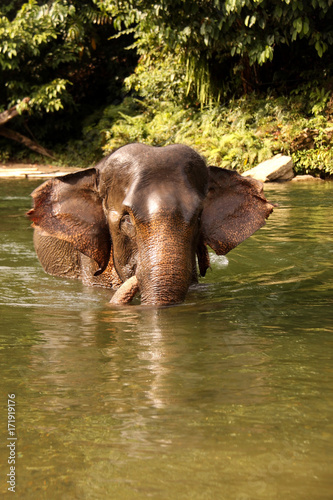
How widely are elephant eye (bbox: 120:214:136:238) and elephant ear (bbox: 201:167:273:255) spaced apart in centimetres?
73

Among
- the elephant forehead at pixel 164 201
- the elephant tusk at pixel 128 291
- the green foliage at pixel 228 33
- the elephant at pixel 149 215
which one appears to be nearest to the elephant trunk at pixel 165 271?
the elephant at pixel 149 215

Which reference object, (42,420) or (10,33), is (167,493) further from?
(10,33)

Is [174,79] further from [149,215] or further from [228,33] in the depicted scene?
[149,215]

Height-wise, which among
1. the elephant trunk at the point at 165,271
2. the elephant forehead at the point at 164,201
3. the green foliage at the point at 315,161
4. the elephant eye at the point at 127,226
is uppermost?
the elephant forehead at the point at 164,201

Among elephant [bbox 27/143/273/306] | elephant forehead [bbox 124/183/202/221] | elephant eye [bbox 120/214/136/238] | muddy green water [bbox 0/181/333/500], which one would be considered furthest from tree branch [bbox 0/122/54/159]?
elephant forehead [bbox 124/183/202/221]

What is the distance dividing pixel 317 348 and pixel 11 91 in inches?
936

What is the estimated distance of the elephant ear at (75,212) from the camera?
606 centimetres

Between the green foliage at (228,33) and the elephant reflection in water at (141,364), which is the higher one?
the green foliage at (228,33)

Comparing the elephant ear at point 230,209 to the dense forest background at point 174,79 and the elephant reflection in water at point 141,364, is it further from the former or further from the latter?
the dense forest background at point 174,79

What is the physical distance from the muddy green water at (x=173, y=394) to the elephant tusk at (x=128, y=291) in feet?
0.46

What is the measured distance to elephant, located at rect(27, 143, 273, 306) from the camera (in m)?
4.98

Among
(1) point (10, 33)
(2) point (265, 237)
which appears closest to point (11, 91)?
(1) point (10, 33)

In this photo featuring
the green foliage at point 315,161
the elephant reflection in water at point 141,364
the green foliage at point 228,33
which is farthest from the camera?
the green foliage at point 315,161

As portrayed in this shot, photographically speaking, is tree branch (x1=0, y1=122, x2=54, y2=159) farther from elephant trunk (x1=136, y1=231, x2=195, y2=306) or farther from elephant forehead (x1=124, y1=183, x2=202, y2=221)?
elephant trunk (x1=136, y1=231, x2=195, y2=306)
